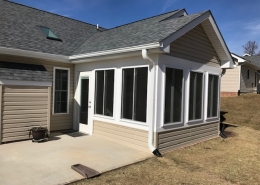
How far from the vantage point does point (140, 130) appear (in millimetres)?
6297

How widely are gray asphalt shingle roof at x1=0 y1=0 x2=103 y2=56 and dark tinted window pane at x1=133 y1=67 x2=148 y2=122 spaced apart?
359cm

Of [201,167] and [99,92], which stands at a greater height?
[99,92]

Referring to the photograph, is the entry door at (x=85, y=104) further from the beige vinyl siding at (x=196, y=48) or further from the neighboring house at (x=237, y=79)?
the neighboring house at (x=237, y=79)

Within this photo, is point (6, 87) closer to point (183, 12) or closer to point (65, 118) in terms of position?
point (65, 118)

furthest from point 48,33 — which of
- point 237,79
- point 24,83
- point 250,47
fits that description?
point 250,47

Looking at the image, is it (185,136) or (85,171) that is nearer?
(85,171)

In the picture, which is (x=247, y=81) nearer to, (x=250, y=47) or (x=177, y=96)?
(x=177, y=96)

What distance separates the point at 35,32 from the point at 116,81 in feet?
14.3

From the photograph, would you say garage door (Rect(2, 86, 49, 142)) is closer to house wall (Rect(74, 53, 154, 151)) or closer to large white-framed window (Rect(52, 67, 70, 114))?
large white-framed window (Rect(52, 67, 70, 114))

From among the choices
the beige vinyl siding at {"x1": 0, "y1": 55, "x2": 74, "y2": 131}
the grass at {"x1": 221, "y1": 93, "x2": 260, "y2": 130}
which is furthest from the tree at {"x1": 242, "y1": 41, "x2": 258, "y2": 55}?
the beige vinyl siding at {"x1": 0, "y1": 55, "x2": 74, "y2": 131}

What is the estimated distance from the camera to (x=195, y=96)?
7.45 meters

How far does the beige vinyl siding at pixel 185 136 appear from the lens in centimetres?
623

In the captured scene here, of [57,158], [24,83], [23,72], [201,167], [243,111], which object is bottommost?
[201,167]

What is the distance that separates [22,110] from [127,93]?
332 cm
